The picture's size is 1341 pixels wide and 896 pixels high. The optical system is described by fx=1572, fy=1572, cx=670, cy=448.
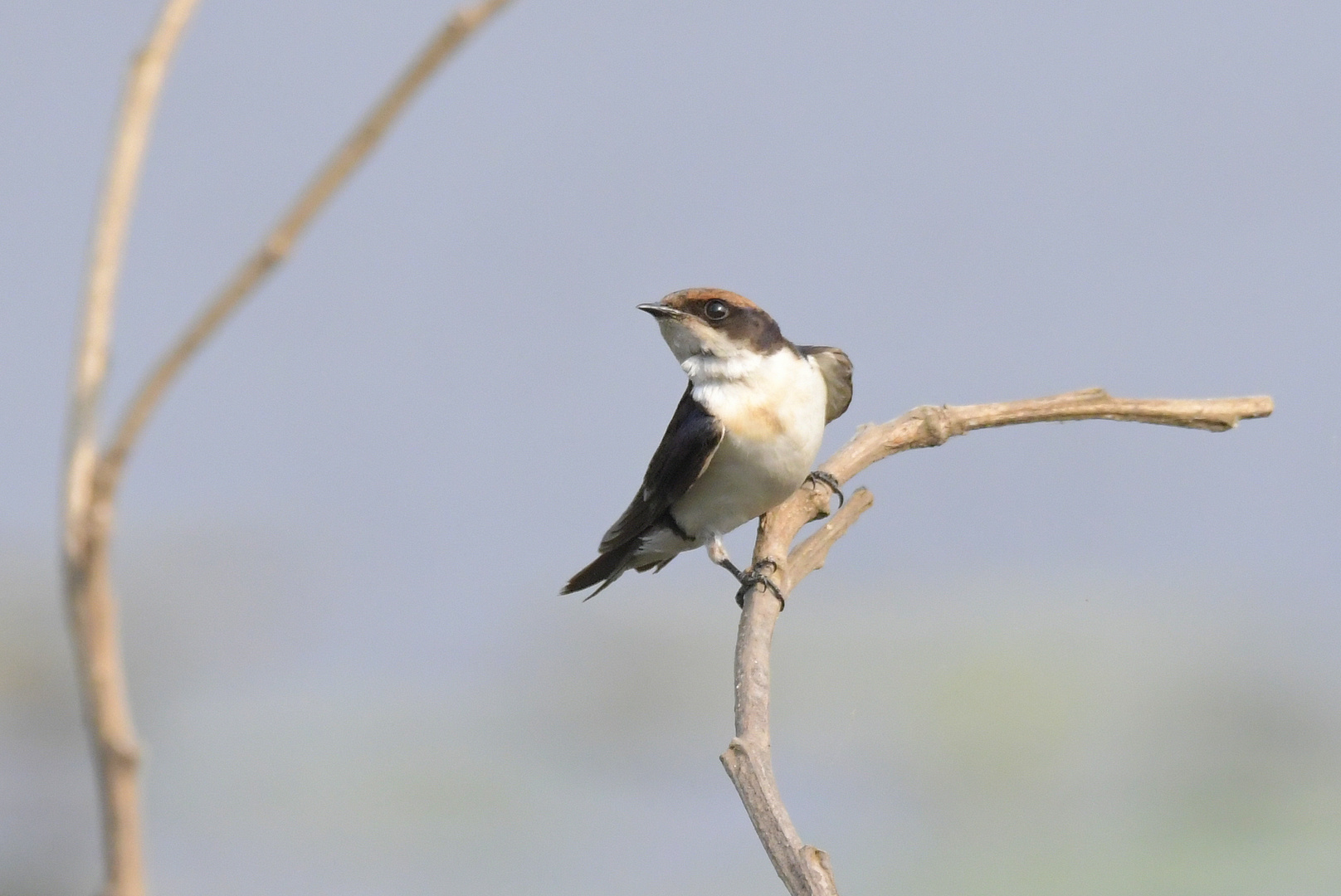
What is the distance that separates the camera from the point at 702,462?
3070 millimetres

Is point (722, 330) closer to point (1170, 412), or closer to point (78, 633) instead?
point (1170, 412)

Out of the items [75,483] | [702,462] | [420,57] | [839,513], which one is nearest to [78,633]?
[75,483]

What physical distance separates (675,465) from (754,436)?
181 mm

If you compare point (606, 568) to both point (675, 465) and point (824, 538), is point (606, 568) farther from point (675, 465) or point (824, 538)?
point (824, 538)

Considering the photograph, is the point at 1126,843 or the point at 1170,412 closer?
the point at 1170,412

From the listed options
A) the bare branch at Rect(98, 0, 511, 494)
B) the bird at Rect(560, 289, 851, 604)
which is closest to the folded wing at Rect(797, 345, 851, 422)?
the bird at Rect(560, 289, 851, 604)

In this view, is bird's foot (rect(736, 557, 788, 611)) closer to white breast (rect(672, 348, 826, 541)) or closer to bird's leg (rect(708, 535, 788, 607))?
bird's leg (rect(708, 535, 788, 607))

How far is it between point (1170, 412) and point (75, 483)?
244cm

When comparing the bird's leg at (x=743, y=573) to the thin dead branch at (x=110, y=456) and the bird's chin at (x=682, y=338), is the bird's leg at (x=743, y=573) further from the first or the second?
the thin dead branch at (x=110, y=456)

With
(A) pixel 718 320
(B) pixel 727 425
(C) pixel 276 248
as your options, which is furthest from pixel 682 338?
(C) pixel 276 248

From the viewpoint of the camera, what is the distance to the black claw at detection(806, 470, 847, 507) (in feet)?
9.78

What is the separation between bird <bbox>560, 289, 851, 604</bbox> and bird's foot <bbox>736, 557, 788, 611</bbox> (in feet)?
0.36

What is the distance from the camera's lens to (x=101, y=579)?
1.37ft

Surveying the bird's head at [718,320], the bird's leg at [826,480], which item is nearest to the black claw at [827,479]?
the bird's leg at [826,480]
